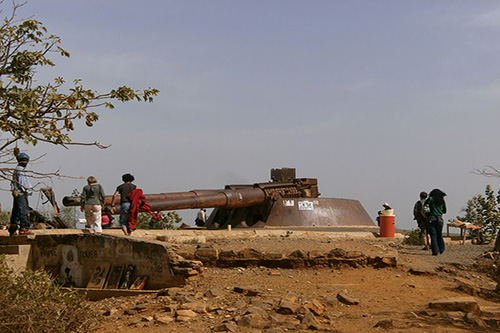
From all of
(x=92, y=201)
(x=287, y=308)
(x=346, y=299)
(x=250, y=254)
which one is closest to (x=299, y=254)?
(x=250, y=254)

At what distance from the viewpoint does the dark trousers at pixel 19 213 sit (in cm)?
1084

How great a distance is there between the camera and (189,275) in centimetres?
935

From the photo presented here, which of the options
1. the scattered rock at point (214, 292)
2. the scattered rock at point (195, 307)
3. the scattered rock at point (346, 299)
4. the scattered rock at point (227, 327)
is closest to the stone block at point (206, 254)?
the scattered rock at point (214, 292)

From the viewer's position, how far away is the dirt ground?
7.05m

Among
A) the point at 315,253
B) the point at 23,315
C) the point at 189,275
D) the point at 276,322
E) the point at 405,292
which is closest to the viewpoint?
the point at 23,315

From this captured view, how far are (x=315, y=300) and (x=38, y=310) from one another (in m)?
2.98

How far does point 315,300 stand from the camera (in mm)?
7633

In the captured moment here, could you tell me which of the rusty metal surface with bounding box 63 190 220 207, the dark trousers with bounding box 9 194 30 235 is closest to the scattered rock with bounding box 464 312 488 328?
the dark trousers with bounding box 9 194 30 235

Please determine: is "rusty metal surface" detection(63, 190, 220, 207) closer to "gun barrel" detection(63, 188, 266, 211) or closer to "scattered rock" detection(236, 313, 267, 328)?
"gun barrel" detection(63, 188, 266, 211)

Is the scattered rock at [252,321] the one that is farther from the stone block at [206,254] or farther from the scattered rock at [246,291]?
the stone block at [206,254]

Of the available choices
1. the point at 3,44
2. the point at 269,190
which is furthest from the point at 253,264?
the point at 269,190

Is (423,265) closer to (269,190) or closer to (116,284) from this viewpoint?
(116,284)

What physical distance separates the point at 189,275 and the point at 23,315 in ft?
10.2

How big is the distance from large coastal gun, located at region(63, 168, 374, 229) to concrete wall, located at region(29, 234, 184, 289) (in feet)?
16.0
